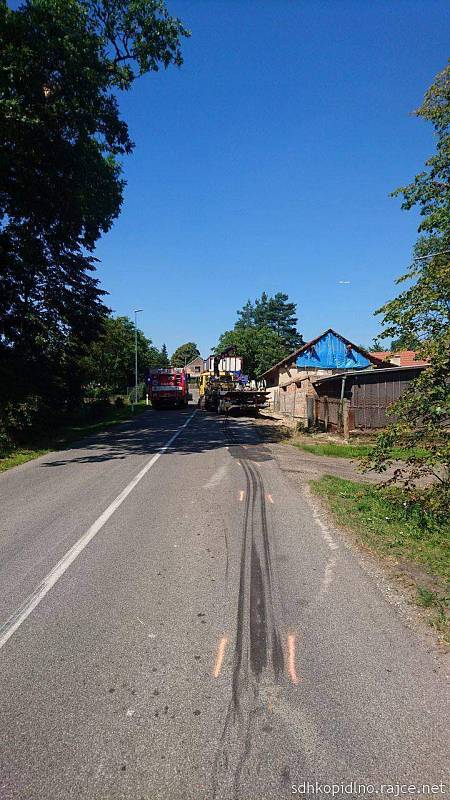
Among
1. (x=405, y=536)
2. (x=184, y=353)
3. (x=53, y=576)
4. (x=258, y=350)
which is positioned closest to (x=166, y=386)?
(x=258, y=350)

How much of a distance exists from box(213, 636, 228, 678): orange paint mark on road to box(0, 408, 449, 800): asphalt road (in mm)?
A: 23

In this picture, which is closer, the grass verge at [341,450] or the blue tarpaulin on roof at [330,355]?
the grass verge at [341,450]

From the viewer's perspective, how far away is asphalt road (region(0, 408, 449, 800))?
239cm

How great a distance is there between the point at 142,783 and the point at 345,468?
376 inches

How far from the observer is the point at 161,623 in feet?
12.6

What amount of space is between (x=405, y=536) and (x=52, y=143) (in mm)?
14697

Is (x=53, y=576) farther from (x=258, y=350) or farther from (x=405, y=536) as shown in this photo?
(x=258, y=350)

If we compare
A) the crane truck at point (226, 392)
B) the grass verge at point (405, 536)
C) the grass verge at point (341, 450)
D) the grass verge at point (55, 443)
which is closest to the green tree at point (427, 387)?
the grass verge at point (405, 536)

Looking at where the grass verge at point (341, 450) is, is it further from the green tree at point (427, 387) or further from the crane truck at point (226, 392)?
the crane truck at point (226, 392)

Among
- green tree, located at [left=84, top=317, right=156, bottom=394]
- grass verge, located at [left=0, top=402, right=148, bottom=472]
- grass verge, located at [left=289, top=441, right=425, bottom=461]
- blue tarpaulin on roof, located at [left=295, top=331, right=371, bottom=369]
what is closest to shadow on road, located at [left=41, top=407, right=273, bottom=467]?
grass verge, located at [left=0, top=402, right=148, bottom=472]

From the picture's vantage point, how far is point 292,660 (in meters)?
3.31

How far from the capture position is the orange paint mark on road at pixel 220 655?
3186mm

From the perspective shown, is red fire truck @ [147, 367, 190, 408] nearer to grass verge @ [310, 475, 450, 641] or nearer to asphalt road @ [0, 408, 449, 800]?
grass verge @ [310, 475, 450, 641]

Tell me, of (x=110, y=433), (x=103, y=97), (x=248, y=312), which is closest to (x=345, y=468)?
(x=110, y=433)
